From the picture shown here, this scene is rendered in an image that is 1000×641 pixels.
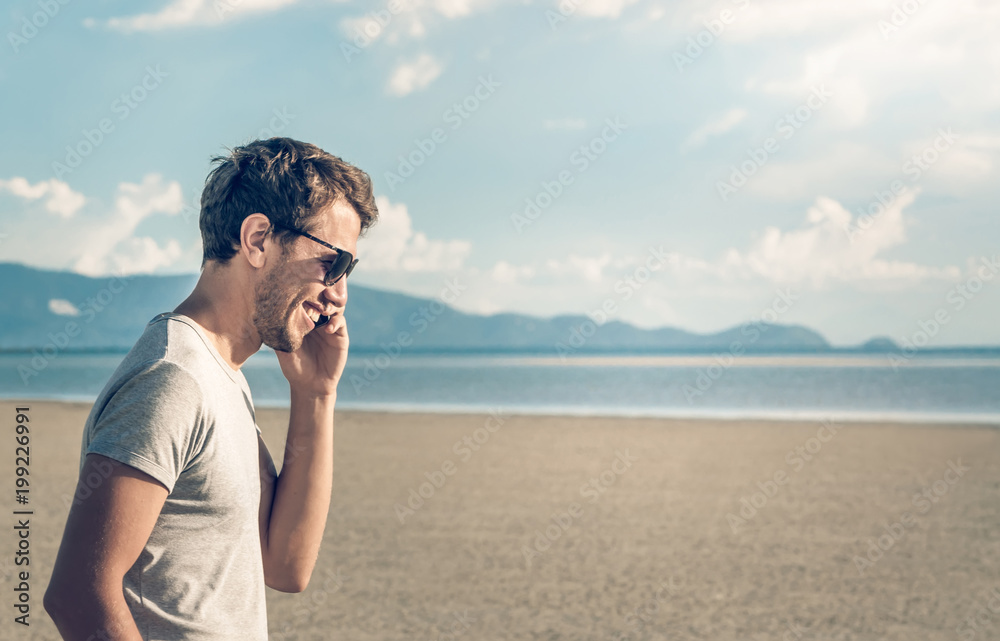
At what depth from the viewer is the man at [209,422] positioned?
148 cm

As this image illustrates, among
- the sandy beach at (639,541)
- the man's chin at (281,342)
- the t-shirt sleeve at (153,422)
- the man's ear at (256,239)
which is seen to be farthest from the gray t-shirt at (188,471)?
the sandy beach at (639,541)

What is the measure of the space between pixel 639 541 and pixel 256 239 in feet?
26.0

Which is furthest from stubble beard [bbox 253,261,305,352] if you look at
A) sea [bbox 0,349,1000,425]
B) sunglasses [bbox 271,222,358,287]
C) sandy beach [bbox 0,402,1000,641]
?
sea [bbox 0,349,1000,425]

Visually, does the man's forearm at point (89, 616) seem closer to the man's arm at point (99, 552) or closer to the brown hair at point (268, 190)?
the man's arm at point (99, 552)

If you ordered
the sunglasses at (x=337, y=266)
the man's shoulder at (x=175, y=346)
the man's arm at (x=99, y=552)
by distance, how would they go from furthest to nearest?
the sunglasses at (x=337, y=266)
the man's shoulder at (x=175, y=346)
the man's arm at (x=99, y=552)

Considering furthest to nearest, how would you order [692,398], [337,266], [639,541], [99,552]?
[692,398]
[639,541]
[337,266]
[99,552]

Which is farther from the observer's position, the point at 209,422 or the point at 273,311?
the point at 273,311

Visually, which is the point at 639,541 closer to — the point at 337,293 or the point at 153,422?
the point at 337,293

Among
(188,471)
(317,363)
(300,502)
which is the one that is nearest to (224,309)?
(188,471)

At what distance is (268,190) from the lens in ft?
6.19

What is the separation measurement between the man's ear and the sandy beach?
16.4 ft

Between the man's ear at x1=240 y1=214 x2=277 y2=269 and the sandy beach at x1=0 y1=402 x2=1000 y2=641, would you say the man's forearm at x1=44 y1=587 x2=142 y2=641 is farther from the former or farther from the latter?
the sandy beach at x1=0 y1=402 x2=1000 y2=641

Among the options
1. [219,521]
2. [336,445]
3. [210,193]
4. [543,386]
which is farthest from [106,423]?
[543,386]

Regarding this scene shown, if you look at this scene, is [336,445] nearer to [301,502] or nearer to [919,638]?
[919,638]
